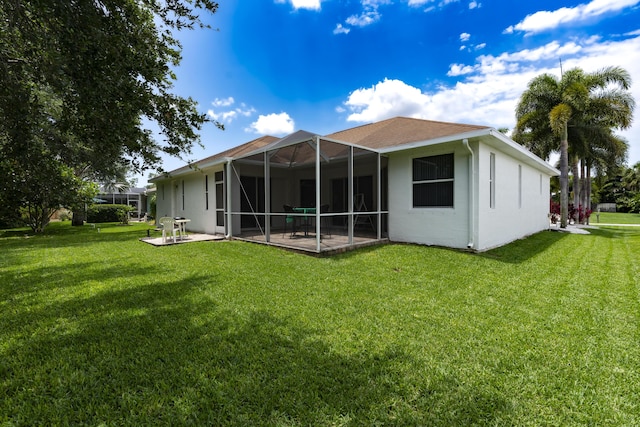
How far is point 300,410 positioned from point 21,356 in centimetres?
268

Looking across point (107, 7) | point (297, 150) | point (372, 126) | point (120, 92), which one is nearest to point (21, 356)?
point (120, 92)

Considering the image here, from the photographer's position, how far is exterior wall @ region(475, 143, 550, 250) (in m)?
7.15

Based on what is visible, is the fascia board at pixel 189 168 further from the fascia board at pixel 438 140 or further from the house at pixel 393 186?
the fascia board at pixel 438 140

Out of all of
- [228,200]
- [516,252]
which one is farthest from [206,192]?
[516,252]

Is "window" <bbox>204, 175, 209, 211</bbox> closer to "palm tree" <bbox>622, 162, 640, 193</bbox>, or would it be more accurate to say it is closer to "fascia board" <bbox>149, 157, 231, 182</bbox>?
"fascia board" <bbox>149, 157, 231, 182</bbox>

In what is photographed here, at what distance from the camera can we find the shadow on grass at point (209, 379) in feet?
6.26

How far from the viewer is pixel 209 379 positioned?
2.27 m

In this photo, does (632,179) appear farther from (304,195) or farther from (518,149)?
(304,195)

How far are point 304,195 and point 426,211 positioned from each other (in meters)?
6.60

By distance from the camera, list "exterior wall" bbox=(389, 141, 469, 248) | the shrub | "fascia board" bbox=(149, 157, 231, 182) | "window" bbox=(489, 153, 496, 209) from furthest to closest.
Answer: the shrub → "fascia board" bbox=(149, 157, 231, 182) → "window" bbox=(489, 153, 496, 209) → "exterior wall" bbox=(389, 141, 469, 248)

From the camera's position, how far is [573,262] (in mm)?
6734

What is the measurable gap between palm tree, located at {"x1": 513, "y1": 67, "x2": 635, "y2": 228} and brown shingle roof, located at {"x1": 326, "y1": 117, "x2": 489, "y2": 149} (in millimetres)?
9370

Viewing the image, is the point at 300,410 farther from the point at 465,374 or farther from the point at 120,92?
the point at 120,92


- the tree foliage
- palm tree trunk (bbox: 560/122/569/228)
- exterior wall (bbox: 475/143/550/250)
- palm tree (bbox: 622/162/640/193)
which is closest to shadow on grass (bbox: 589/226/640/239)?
palm tree trunk (bbox: 560/122/569/228)
